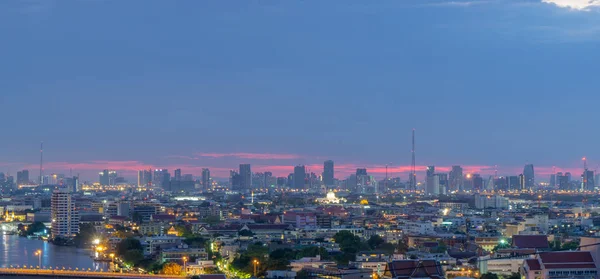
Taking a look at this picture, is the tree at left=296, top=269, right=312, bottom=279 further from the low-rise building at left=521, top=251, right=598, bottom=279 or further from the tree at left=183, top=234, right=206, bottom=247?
the tree at left=183, top=234, right=206, bottom=247

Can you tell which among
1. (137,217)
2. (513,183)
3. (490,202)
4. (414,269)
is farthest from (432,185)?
(414,269)

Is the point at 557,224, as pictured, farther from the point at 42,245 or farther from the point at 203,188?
the point at 203,188

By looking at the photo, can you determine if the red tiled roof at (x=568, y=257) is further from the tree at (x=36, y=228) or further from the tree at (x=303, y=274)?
the tree at (x=36, y=228)

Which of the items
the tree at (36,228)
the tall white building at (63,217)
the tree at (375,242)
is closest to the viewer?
the tree at (375,242)

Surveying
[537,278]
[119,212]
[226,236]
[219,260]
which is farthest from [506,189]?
[537,278]

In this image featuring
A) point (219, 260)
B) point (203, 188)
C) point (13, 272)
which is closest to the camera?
point (13, 272)

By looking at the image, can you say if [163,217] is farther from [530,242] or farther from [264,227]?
[530,242]

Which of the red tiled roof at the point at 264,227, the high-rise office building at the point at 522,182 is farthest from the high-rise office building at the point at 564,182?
the red tiled roof at the point at 264,227
